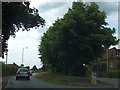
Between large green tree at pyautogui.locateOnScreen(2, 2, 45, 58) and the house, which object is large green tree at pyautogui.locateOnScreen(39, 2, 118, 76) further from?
the house

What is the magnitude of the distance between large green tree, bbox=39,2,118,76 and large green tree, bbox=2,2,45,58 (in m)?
26.0

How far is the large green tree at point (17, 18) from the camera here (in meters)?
22.1

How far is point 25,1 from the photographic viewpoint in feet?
75.7

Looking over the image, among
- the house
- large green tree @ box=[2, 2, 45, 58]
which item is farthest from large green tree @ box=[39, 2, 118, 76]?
the house

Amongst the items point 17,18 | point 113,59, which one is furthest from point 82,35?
point 113,59

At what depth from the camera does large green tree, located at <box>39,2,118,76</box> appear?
52312 millimetres

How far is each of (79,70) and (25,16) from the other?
34.3 m

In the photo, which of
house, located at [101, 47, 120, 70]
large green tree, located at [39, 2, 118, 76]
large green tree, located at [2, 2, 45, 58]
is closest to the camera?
large green tree, located at [2, 2, 45, 58]

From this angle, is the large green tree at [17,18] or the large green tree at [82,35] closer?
the large green tree at [17,18]

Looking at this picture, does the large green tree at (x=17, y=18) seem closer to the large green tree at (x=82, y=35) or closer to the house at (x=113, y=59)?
the large green tree at (x=82, y=35)

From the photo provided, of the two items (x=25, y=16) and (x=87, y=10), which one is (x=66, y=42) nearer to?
(x=87, y=10)

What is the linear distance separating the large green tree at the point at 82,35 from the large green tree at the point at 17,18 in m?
26.0

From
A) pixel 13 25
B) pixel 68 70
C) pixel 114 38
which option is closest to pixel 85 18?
pixel 114 38

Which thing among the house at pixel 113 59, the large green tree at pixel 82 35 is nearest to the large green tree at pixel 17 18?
the large green tree at pixel 82 35
